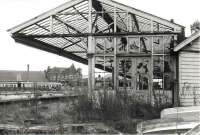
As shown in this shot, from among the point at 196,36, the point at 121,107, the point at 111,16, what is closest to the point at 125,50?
the point at 111,16

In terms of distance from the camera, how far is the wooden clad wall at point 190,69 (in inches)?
739

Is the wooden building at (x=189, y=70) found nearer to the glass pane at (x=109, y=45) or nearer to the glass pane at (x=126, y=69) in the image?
the glass pane at (x=126, y=69)

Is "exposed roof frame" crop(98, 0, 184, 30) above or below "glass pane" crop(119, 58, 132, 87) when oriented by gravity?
above

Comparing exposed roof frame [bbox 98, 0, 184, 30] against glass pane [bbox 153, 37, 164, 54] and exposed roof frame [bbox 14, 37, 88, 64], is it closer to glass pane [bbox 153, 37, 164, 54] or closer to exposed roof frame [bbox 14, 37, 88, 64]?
glass pane [bbox 153, 37, 164, 54]

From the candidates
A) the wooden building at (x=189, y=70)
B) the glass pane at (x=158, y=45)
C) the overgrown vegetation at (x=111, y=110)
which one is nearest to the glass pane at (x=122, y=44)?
the glass pane at (x=158, y=45)

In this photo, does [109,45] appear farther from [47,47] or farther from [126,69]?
[47,47]

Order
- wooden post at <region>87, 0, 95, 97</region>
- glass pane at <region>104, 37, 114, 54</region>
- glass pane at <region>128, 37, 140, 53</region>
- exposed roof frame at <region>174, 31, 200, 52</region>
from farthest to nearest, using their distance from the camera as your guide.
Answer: glass pane at <region>104, 37, 114, 54</region> → glass pane at <region>128, 37, 140, 53</region> → wooden post at <region>87, 0, 95, 97</region> → exposed roof frame at <region>174, 31, 200, 52</region>

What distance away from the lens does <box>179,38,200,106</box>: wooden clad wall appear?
1877cm

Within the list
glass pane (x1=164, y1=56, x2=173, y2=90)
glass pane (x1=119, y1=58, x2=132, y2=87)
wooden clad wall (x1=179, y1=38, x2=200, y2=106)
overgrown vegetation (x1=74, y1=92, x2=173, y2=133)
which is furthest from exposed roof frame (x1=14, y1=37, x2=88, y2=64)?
wooden clad wall (x1=179, y1=38, x2=200, y2=106)

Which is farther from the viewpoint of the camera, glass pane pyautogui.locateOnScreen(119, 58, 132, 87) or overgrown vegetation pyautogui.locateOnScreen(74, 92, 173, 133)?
glass pane pyautogui.locateOnScreen(119, 58, 132, 87)

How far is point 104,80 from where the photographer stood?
1975 centimetres

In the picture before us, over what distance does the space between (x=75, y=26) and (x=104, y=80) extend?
3991 millimetres

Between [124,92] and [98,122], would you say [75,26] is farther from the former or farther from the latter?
[98,122]

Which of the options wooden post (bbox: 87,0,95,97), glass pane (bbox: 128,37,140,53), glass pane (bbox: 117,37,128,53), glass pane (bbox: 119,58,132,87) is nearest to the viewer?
wooden post (bbox: 87,0,95,97)
